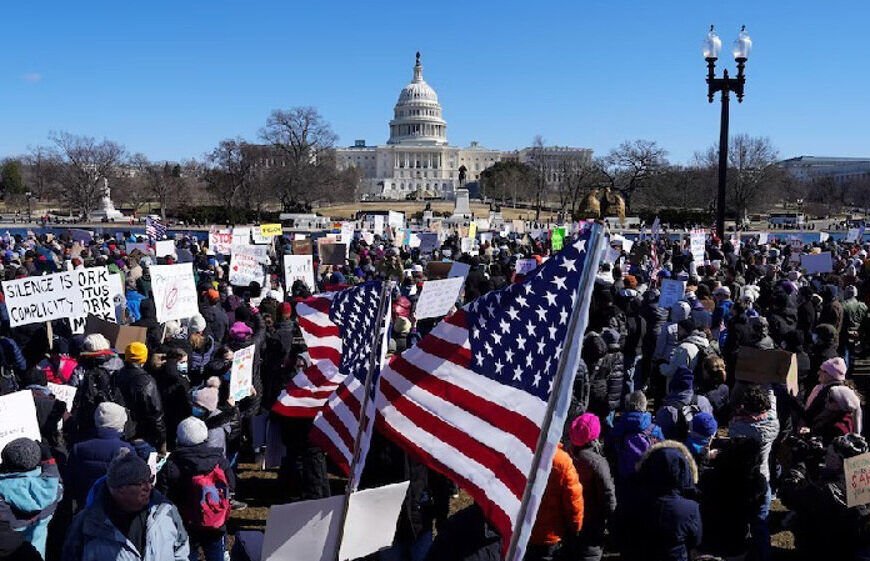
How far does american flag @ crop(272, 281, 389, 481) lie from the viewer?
13.6 feet

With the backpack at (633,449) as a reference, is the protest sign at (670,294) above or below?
above

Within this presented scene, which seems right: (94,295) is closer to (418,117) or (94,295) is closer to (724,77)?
(724,77)

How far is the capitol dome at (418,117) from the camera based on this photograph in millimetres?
158500

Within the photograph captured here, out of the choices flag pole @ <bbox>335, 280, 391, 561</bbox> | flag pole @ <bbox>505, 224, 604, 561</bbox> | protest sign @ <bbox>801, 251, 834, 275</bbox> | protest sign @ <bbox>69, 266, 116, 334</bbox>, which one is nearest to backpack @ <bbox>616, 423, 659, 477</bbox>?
flag pole @ <bbox>335, 280, 391, 561</bbox>

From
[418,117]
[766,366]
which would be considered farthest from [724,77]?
[418,117]

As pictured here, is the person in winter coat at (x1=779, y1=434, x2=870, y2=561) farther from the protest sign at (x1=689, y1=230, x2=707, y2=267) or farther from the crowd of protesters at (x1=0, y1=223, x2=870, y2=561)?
the protest sign at (x1=689, y1=230, x2=707, y2=267)

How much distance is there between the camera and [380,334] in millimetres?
3930

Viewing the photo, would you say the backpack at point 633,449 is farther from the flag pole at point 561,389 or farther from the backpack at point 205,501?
the backpack at point 205,501

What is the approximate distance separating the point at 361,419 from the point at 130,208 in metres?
90.8

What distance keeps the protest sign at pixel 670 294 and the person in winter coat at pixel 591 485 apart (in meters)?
6.58

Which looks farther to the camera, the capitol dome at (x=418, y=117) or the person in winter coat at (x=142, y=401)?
the capitol dome at (x=418, y=117)

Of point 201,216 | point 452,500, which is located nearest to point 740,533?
point 452,500

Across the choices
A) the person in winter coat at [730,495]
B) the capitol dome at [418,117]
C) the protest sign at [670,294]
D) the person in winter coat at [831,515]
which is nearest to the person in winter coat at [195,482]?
the person in winter coat at [730,495]

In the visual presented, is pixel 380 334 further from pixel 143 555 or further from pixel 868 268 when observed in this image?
pixel 868 268
